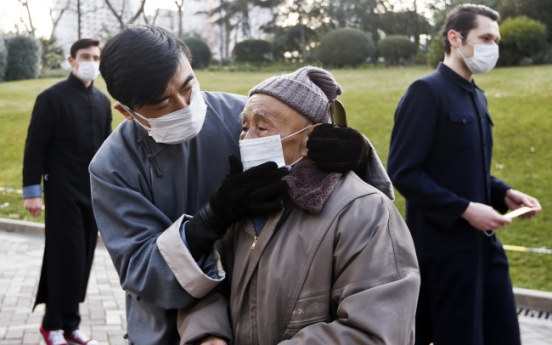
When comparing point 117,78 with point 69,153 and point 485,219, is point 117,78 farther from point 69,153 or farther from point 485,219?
point 69,153

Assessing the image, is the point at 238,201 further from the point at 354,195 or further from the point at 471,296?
the point at 471,296

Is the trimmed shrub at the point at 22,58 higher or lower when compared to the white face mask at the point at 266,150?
lower

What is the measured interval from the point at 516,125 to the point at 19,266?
337 inches

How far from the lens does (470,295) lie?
4.02 m

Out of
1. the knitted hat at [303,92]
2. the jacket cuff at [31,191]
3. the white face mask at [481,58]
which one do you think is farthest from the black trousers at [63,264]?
the knitted hat at [303,92]

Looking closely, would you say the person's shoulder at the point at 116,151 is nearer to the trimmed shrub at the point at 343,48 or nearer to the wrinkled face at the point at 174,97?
the wrinkled face at the point at 174,97

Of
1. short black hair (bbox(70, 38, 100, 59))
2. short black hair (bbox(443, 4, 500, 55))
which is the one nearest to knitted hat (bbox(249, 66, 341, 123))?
short black hair (bbox(443, 4, 500, 55))

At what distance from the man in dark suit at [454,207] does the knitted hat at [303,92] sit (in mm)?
1900

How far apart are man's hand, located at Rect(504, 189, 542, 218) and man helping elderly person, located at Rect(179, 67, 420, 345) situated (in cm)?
229

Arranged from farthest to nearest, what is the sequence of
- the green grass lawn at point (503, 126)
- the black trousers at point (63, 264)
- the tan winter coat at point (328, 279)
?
the green grass lawn at point (503, 126) → the black trousers at point (63, 264) → the tan winter coat at point (328, 279)

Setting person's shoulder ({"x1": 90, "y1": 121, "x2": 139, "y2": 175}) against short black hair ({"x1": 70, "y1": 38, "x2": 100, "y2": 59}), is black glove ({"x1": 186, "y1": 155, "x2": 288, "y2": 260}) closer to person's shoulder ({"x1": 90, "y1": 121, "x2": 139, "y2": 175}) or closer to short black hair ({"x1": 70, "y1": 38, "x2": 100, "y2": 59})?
person's shoulder ({"x1": 90, "y1": 121, "x2": 139, "y2": 175})

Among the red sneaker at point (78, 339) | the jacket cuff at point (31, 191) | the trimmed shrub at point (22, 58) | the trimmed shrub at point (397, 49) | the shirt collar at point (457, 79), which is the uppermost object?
the shirt collar at point (457, 79)

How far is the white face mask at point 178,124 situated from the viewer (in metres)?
2.46

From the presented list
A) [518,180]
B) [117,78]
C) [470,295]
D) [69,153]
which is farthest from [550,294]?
[117,78]
